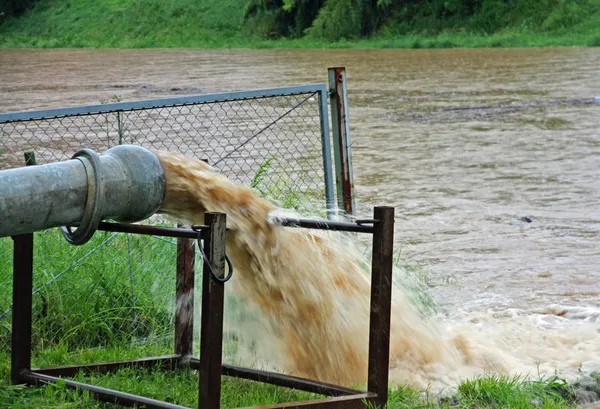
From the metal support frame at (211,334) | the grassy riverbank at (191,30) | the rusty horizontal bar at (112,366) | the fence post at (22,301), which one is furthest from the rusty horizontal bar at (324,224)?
the grassy riverbank at (191,30)

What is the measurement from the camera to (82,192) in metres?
4.02

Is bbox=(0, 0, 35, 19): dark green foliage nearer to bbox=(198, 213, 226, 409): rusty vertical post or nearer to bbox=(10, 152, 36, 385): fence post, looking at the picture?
bbox=(10, 152, 36, 385): fence post

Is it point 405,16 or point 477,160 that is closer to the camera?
point 477,160

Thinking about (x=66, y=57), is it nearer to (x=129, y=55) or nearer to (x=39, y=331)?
(x=129, y=55)

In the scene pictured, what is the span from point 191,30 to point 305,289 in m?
48.1

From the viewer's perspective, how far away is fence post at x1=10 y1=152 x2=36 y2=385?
15.6 feet

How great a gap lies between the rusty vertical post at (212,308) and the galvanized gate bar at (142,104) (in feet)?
5.32

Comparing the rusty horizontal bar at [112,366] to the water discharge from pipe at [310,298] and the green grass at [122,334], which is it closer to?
the green grass at [122,334]

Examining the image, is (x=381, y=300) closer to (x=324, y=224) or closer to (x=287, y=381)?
(x=324, y=224)

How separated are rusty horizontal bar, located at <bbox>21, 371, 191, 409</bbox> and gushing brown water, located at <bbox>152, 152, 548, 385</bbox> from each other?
831mm

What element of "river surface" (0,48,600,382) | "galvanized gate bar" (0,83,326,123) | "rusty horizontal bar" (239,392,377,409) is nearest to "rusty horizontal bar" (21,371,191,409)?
"rusty horizontal bar" (239,392,377,409)

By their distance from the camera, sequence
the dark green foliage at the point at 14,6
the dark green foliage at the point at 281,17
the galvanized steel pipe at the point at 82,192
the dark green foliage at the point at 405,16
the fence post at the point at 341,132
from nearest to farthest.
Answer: the galvanized steel pipe at the point at 82,192 → the fence post at the point at 341,132 → the dark green foliage at the point at 405,16 → the dark green foliage at the point at 281,17 → the dark green foliage at the point at 14,6

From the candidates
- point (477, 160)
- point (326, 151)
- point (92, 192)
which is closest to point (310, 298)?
point (92, 192)

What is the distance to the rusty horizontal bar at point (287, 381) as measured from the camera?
466 centimetres
